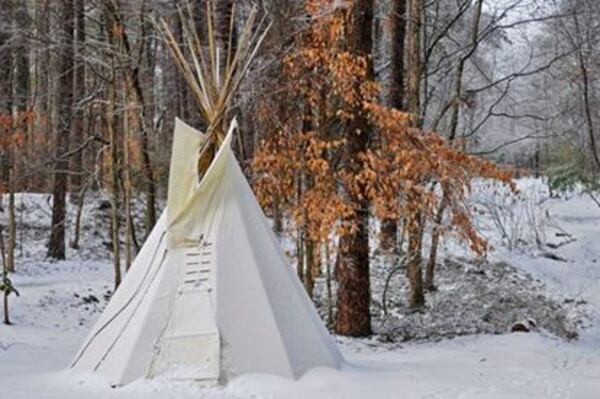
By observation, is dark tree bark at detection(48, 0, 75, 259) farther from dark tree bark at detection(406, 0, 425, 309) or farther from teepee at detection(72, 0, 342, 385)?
teepee at detection(72, 0, 342, 385)

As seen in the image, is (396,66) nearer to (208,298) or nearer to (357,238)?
(357,238)

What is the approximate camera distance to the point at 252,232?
6.51 meters

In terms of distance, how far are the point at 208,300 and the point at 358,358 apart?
230cm

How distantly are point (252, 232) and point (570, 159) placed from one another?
61.6ft

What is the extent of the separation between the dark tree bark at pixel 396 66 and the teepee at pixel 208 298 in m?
5.48

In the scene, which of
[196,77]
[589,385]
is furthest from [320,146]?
[589,385]

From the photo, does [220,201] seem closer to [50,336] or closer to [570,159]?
[50,336]

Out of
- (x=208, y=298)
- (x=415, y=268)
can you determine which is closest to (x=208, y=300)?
→ (x=208, y=298)

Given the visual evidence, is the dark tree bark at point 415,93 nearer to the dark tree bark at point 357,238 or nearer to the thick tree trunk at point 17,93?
the dark tree bark at point 357,238

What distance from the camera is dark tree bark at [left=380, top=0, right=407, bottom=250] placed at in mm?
12414

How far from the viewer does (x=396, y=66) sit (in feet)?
42.4

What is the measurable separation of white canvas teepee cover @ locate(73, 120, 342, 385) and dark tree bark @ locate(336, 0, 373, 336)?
2.30 m

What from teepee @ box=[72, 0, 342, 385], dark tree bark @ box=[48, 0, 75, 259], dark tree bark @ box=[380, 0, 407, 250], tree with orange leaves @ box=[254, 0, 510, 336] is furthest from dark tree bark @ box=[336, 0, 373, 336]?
dark tree bark @ box=[48, 0, 75, 259]

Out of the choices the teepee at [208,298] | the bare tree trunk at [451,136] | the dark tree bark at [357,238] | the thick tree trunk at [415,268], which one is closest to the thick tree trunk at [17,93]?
the dark tree bark at [357,238]
